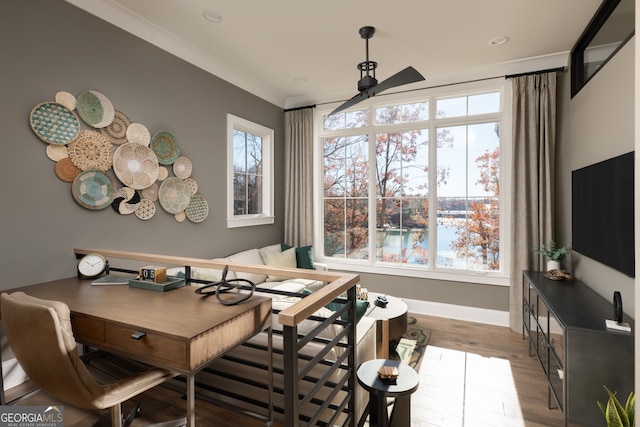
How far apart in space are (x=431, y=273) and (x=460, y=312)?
21.4 inches

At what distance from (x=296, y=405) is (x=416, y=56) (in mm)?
3408

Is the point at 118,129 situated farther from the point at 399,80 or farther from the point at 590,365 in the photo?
the point at 590,365

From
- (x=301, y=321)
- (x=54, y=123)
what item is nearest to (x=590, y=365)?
(x=301, y=321)

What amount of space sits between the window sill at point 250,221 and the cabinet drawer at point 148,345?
8.26 feet

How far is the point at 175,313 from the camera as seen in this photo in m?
1.46

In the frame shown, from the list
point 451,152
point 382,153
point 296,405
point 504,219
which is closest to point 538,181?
point 504,219

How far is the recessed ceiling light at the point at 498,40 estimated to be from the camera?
3053mm

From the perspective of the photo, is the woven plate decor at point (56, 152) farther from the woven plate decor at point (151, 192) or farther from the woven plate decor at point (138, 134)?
the woven plate decor at point (151, 192)

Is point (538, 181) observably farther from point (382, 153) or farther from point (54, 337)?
point (54, 337)

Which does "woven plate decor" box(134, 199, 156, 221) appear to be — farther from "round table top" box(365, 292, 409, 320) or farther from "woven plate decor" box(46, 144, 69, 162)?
"round table top" box(365, 292, 409, 320)

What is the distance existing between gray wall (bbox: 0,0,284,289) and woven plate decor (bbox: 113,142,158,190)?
0.26m

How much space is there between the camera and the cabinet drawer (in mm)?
1245

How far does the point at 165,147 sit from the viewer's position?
308cm

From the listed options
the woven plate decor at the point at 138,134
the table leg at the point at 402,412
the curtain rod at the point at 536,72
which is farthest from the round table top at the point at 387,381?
the curtain rod at the point at 536,72
